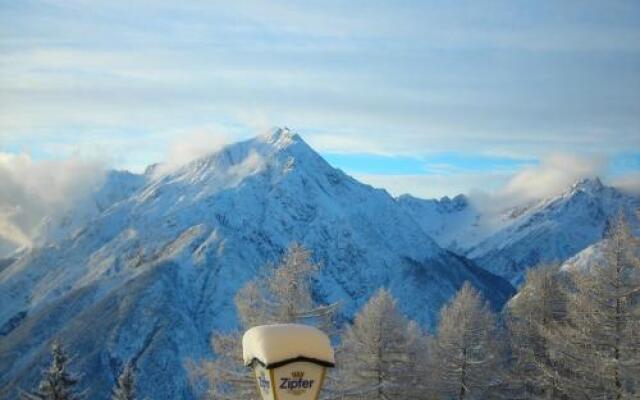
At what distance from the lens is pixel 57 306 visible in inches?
7859

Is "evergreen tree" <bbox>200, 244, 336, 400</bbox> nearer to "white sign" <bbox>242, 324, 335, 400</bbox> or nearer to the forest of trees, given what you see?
the forest of trees

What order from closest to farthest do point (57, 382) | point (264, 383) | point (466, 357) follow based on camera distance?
point (264, 383), point (57, 382), point (466, 357)

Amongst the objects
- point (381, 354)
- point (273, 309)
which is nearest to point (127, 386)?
point (381, 354)

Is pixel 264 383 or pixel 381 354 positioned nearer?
pixel 264 383

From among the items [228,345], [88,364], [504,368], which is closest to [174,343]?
[88,364]

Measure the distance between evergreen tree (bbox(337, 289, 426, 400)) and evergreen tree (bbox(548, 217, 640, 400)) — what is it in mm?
8576

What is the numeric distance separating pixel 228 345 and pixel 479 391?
16847 mm

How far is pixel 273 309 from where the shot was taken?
2259cm

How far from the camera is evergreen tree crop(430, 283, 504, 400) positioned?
3512cm

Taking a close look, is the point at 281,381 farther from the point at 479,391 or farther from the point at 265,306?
the point at 479,391

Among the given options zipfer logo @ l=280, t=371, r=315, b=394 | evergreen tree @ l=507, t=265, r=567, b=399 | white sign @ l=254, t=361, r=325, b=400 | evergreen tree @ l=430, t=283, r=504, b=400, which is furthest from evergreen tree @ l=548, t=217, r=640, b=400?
zipfer logo @ l=280, t=371, r=315, b=394

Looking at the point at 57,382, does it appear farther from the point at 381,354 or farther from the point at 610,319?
the point at 610,319

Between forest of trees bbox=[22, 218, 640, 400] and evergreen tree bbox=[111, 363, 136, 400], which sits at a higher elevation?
forest of trees bbox=[22, 218, 640, 400]

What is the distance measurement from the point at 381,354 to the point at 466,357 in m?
5.81
